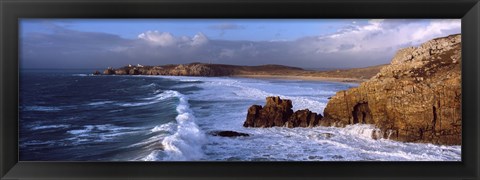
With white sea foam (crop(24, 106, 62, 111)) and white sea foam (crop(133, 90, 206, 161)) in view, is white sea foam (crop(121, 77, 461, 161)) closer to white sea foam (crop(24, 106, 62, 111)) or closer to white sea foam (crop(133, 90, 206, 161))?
white sea foam (crop(133, 90, 206, 161))

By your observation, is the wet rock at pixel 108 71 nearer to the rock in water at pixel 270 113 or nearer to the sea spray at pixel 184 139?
the sea spray at pixel 184 139

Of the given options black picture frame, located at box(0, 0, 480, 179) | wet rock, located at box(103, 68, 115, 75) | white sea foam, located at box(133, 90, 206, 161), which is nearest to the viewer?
black picture frame, located at box(0, 0, 480, 179)

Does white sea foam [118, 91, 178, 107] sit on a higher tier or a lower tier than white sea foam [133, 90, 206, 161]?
higher

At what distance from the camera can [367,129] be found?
3516 mm

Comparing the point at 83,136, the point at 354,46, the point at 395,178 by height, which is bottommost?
the point at 395,178

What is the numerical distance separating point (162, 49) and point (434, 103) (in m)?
2.13

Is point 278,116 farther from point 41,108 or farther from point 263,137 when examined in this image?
point 41,108

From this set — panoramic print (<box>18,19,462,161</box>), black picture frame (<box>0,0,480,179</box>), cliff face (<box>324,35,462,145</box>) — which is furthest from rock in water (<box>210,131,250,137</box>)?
cliff face (<box>324,35,462,145</box>)

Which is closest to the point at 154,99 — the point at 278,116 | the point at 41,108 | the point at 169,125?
the point at 169,125

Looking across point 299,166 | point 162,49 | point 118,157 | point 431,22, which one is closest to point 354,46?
point 431,22

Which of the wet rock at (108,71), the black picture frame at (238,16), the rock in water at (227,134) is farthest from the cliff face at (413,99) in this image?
the wet rock at (108,71)

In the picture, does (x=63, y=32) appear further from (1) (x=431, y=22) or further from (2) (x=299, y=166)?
(1) (x=431, y=22)

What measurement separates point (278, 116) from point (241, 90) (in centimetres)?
36

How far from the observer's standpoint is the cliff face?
3.38 metres
